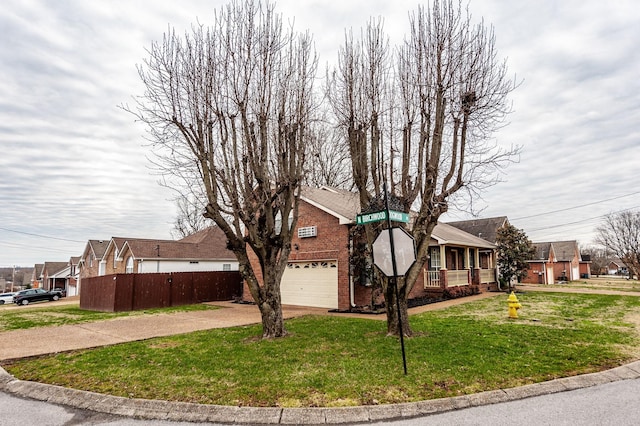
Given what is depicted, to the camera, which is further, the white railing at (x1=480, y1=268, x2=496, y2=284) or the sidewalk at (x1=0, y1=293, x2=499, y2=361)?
the white railing at (x1=480, y1=268, x2=496, y2=284)

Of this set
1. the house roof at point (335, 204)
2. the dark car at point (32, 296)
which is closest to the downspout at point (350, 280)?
the house roof at point (335, 204)

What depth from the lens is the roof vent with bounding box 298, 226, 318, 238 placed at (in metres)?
17.4

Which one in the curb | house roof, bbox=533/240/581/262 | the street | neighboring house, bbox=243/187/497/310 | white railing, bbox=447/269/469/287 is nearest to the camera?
the street

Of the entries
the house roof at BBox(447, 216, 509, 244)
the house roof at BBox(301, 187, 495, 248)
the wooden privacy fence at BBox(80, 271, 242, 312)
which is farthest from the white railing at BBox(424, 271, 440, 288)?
the house roof at BBox(447, 216, 509, 244)

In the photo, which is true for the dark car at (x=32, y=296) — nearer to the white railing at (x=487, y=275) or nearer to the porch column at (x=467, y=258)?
the porch column at (x=467, y=258)

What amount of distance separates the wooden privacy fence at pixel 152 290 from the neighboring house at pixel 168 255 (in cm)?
628

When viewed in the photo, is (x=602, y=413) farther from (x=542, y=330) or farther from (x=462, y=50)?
(x=462, y=50)

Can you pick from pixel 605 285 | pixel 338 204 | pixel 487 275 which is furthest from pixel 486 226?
pixel 338 204

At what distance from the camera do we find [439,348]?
752 centimetres

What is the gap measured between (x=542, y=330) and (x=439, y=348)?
365cm

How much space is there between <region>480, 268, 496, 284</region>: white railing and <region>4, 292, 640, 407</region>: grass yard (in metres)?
15.4

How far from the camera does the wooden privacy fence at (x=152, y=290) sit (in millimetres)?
18281

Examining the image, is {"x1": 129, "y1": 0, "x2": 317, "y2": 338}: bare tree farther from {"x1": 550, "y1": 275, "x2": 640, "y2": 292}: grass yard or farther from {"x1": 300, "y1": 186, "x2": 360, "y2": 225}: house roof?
{"x1": 550, "y1": 275, "x2": 640, "y2": 292}: grass yard

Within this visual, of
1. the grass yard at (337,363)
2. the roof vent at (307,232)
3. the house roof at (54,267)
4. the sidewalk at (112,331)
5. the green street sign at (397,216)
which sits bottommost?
the sidewalk at (112,331)
